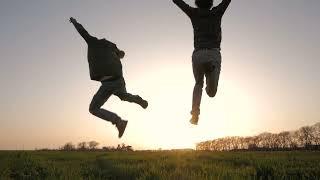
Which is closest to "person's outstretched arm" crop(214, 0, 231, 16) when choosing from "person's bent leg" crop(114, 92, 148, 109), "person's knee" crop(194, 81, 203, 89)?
"person's knee" crop(194, 81, 203, 89)

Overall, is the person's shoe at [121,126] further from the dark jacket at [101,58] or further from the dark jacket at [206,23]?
the dark jacket at [206,23]

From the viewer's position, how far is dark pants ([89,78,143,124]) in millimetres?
9812

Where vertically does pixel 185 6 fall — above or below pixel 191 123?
above

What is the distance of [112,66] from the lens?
31.2 feet

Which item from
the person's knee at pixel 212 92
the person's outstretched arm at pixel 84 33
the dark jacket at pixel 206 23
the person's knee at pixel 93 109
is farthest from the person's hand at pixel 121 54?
the person's knee at pixel 212 92

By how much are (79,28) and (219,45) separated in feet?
9.84

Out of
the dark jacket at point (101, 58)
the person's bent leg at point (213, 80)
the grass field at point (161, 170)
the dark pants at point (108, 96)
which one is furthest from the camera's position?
the grass field at point (161, 170)

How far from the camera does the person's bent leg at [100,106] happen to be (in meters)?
9.98

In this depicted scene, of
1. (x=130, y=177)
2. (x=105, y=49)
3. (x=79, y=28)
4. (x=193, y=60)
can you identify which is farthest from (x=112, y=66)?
(x=130, y=177)

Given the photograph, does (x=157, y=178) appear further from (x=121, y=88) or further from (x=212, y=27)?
(x=212, y=27)

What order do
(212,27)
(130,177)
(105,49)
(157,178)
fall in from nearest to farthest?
(212,27) < (105,49) < (157,178) < (130,177)

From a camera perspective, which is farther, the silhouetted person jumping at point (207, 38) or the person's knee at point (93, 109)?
the person's knee at point (93, 109)

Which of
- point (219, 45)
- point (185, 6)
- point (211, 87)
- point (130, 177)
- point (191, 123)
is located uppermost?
point (185, 6)

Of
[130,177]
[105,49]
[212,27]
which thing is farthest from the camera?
[130,177]
